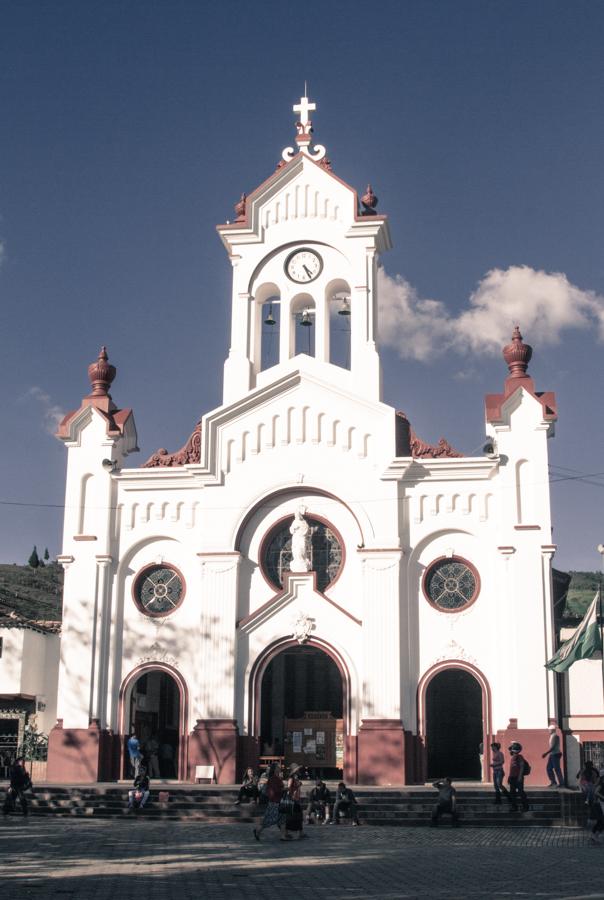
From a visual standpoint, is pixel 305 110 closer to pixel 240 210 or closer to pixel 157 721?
pixel 240 210

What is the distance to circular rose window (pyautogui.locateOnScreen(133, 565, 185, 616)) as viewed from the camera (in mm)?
34625

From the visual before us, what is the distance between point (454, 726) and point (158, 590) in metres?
10.9

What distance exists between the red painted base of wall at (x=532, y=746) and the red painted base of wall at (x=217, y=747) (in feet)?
25.0

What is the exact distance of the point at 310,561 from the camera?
3388 centimetres

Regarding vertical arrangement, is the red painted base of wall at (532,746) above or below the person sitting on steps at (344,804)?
above

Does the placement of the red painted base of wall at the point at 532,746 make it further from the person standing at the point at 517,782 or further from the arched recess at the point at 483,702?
the person standing at the point at 517,782

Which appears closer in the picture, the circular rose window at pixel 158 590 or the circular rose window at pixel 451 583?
the circular rose window at pixel 451 583

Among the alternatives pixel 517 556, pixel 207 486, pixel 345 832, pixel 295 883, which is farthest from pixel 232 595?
pixel 295 883

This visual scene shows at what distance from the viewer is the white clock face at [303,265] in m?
36.9

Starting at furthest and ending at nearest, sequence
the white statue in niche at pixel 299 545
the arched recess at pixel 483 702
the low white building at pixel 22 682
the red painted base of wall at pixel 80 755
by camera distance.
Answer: the low white building at pixel 22 682, the white statue in niche at pixel 299 545, the red painted base of wall at pixel 80 755, the arched recess at pixel 483 702

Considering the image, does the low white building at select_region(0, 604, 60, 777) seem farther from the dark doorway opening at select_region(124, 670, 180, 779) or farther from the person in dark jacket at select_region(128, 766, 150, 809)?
the person in dark jacket at select_region(128, 766, 150, 809)

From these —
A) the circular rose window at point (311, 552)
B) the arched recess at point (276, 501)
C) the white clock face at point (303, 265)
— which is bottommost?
the circular rose window at point (311, 552)

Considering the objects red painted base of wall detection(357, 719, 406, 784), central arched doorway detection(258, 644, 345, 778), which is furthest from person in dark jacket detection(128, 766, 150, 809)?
central arched doorway detection(258, 644, 345, 778)

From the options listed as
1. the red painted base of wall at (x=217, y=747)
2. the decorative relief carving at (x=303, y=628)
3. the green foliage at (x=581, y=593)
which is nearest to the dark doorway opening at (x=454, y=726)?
the decorative relief carving at (x=303, y=628)
